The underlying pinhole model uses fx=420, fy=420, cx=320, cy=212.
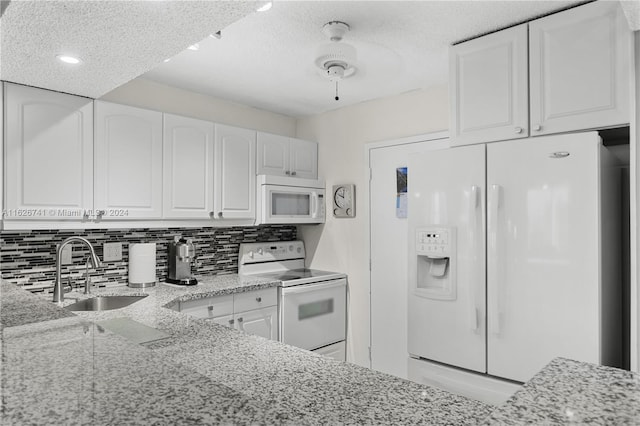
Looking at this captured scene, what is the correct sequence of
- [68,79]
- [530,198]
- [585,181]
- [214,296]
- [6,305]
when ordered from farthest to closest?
[214,296] → [68,79] → [530,198] → [585,181] → [6,305]

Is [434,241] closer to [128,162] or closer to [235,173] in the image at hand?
[235,173]

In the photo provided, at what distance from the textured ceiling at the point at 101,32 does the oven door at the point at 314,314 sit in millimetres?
1904

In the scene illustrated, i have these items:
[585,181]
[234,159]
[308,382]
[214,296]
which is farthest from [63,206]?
[585,181]

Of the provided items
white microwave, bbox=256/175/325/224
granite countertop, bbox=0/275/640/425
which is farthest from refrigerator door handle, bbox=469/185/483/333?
white microwave, bbox=256/175/325/224

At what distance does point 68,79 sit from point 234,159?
1.28 metres

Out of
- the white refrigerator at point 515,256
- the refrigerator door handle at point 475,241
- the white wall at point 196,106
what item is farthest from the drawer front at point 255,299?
the refrigerator door handle at point 475,241

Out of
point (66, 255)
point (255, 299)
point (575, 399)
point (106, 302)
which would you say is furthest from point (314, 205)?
point (575, 399)

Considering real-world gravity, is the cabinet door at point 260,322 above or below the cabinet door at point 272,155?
below

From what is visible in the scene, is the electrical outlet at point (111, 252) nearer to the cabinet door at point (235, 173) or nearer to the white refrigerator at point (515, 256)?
the cabinet door at point (235, 173)

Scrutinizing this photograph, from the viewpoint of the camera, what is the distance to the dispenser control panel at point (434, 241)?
6.95ft

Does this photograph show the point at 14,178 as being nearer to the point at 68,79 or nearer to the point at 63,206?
the point at 63,206

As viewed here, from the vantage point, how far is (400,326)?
328 cm

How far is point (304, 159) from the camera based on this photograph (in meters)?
3.83

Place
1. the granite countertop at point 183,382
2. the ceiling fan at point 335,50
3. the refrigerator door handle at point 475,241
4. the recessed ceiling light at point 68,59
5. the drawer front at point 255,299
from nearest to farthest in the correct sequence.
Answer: the granite countertop at point 183,382 → the recessed ceiling light at point 68,59 → the refrigerator door handle at point 475,241 → the ceiling fan at point 335,50 → the drawer front at point 255,299
